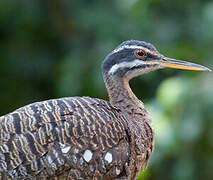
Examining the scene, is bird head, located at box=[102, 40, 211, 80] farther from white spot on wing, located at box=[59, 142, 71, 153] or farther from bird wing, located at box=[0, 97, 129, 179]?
white spot on wing, located at box=[59, 142, 71, 153]

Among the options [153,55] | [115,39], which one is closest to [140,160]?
[153,55]

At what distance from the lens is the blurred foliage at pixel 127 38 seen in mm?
6098

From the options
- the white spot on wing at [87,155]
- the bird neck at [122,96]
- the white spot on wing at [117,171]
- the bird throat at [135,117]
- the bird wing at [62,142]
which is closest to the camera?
the bird wing at [62,142]

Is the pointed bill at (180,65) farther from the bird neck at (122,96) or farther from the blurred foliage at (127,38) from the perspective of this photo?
the blurred foliage at (127,38)

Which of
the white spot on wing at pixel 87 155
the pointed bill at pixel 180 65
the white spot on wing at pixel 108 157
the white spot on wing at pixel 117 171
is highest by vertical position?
the pointed bill at pixel 180 65

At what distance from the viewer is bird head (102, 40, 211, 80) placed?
193 inches

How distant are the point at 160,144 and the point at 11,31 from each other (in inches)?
165

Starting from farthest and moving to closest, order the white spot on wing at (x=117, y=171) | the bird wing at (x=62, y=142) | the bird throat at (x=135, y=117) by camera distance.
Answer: the bird throat at (x=135, y=117)
the white spot on wing at (x=117, y=171)
the bird wing at (x=62, y=142)

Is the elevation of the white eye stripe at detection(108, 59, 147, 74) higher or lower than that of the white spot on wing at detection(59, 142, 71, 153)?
higher

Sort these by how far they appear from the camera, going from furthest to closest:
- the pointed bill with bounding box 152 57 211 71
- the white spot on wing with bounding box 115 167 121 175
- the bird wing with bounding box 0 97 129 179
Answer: the pointed bill with bounding box 152 57 211 71 → the white spot on wing with bounding box 115 167 121 175 → the bird wing with bounding box 0 97 129 179

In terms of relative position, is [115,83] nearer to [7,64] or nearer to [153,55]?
[153,55]

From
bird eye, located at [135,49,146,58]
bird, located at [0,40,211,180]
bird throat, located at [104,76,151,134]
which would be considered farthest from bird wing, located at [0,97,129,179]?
bird eye, located at [135,49,146,58]

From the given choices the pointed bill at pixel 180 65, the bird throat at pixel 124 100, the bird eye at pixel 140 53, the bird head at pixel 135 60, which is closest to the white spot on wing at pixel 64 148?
the bird throat at pixel 124 100

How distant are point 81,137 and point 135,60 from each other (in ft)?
3.66
